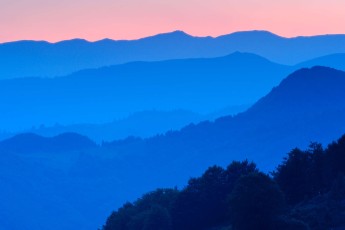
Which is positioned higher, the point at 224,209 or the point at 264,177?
the point at 224,209

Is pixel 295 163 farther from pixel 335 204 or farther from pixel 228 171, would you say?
pixel 335 204

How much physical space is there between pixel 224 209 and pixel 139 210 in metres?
13.1

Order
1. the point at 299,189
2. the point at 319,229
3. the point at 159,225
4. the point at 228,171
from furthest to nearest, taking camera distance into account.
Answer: the point at 228,171, the point at 159,225, the point at 299,189, the point at 319,229

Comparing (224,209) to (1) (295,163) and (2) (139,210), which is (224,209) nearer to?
(1) (295,163)

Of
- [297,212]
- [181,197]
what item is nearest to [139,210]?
[181,197]

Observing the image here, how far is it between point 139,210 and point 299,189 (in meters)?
19.5

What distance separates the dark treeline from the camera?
1454 inches

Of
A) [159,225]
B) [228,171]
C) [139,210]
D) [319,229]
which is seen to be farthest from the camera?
[139,210]

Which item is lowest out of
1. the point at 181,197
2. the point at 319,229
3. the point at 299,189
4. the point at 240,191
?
the point at 319,229

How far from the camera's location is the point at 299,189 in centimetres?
5138

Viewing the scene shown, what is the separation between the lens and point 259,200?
37.1 meters

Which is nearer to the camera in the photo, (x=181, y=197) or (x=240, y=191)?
(x=240, y=191)

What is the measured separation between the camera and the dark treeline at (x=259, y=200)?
36.9 meters

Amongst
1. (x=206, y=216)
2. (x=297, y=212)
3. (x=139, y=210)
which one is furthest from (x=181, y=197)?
(x=297, y=212)
